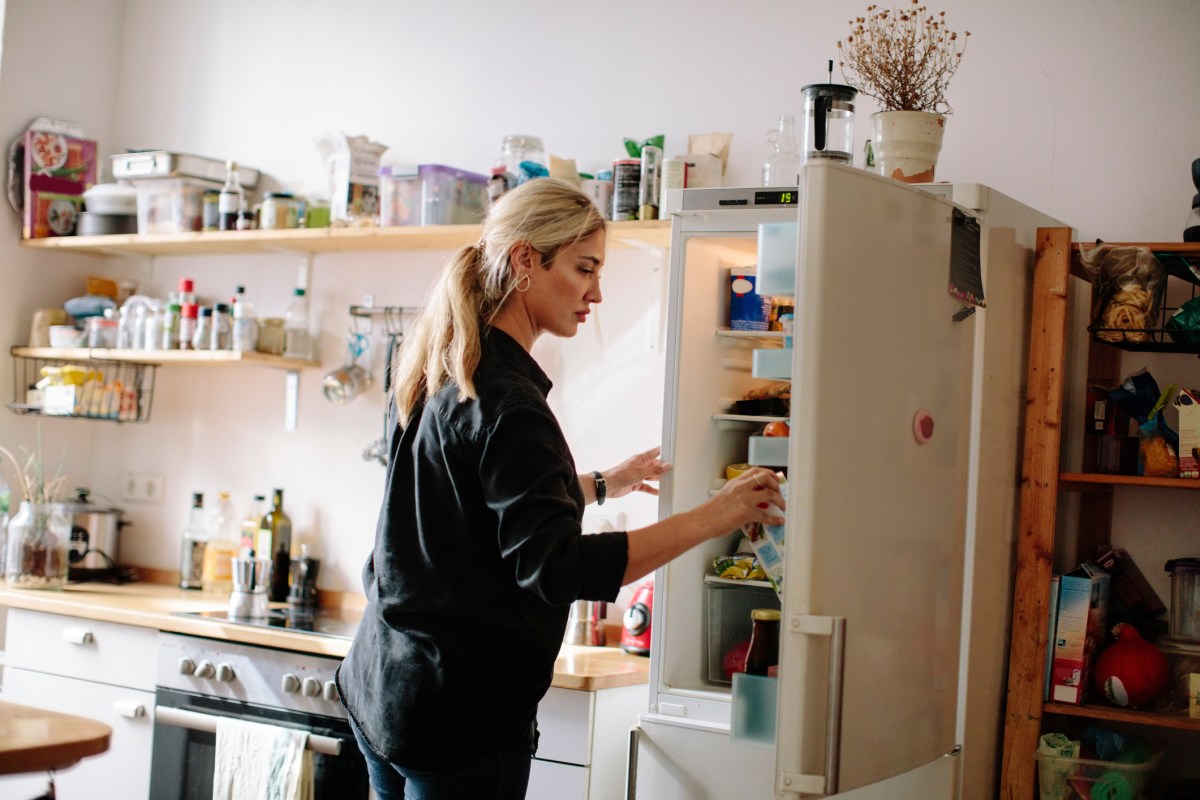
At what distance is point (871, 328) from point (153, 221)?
8.42ft

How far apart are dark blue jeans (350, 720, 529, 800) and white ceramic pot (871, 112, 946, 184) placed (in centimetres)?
137

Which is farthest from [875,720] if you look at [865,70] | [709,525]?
[865,70]

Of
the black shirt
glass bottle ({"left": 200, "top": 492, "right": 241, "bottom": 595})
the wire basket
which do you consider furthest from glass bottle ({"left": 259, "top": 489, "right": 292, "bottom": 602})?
the black shirt

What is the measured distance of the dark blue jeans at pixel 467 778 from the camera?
6.08 feet

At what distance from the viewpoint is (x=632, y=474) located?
101 inches

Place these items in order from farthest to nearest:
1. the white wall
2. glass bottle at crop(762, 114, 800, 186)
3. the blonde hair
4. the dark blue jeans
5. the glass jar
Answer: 1. the glass jar
2. the white wall
3. glass bottle at crop(762, 114, 800, 186)
4. the blonde hair
5. the dark blue jeans

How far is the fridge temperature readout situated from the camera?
8.30 ft

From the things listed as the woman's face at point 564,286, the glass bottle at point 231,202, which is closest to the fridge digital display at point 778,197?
the woman's face at point 564,286

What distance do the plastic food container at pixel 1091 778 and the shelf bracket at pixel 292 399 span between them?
7.56 ft

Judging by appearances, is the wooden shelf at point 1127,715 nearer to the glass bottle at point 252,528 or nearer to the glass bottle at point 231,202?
the glass bottle at point 252,528

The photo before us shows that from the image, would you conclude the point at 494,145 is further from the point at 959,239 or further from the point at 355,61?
the point at 959,239

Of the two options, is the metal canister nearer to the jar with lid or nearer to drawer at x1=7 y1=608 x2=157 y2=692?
the jar with lid

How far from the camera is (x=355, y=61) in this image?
12.6 ft

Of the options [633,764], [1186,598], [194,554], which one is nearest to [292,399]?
[194,554]
